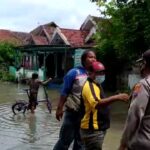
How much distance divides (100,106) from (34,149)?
13.6 ft

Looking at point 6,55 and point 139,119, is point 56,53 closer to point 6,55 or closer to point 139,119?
point 6,55

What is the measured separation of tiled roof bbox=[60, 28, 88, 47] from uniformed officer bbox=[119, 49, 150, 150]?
30.1 metres

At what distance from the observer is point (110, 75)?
27.7m

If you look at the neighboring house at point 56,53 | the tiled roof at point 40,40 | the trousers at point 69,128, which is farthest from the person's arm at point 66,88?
the tiled roof at point 40,40

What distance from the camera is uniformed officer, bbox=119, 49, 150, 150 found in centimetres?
394

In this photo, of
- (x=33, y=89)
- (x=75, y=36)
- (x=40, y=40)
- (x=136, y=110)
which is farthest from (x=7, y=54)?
(x=136, y=110)

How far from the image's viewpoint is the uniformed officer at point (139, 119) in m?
3.94

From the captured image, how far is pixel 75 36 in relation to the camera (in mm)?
36219

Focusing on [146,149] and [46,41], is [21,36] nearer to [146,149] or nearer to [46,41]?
[46,41]

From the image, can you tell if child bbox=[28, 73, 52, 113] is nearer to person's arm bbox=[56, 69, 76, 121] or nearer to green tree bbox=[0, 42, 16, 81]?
person's arm bbox=[56, 69, 76, 121]

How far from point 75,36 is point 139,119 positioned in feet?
106

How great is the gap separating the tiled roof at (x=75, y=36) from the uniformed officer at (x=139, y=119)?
3008 cm

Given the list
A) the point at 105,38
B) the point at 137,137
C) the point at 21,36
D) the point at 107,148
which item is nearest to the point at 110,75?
the point at 105,38

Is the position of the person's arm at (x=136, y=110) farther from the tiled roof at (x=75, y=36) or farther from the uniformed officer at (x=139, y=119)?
the tiled roof at (x=75, y=36)
